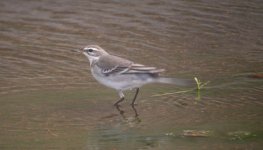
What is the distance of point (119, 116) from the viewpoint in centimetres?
1067

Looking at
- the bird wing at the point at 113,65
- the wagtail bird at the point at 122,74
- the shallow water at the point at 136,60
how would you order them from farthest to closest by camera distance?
1. the bird wing at the point at 113,65
2. the wagtail bird at the point at 122,74
3. the shallow water at the point at 136,60

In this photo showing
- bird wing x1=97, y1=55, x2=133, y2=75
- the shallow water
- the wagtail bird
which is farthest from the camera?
bird wing x1=97, y1=55, x2=133, y2=75

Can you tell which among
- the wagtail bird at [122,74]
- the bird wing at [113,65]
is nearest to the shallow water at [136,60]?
the wagtail bird at [122,74]

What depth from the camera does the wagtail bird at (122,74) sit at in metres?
11.0

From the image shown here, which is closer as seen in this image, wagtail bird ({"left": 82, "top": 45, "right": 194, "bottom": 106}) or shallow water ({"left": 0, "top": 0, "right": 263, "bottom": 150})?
shallow water ({"left": 0, "top": 0, "right": 263, "bottom": 150})

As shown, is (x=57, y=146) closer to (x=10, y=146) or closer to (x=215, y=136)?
(x=10, y=146)

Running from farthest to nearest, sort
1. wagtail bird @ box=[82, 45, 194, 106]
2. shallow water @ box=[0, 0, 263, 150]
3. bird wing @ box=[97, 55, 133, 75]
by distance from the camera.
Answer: bird wing @ box=[97, 55, 133, 75], wagtail bird @ box=[82, 45, 194, 106], shallow water @ box=[0, 0, 263, 150]

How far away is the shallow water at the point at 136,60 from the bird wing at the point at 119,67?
472 mm

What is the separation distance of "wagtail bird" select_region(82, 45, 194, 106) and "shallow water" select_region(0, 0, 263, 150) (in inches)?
11.0

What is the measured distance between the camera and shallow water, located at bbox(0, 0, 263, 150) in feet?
31.1

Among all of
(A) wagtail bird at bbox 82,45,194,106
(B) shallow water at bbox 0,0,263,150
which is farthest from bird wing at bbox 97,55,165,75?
(B) shallow water at bbox 0,0,263,150

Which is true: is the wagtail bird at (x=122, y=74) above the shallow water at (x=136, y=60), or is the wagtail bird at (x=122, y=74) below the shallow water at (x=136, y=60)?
above

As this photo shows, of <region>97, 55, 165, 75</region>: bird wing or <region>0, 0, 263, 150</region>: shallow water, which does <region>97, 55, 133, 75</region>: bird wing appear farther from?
<region>0, 0, 263, 150</region>: shallow water

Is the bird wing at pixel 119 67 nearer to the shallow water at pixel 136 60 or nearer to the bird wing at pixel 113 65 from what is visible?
the bird wing at pixel 113 65
